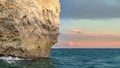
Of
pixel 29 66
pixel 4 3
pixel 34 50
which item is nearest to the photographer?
pixel 29 66

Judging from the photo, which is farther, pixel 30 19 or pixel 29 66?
pixel 30 19

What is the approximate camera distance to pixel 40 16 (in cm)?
5259

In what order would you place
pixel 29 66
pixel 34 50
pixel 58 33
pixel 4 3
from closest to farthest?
pixel 29 66 → pixel 4 3 → pixel 34 50 → pixel 58 33

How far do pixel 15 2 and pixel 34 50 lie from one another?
7571mm

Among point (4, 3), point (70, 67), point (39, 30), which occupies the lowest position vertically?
point (70, 67)

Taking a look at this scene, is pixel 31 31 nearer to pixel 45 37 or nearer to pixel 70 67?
pixel 45 37

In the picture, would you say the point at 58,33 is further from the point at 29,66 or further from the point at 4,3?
the point at 29,66

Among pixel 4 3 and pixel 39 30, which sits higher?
pixel 4 3

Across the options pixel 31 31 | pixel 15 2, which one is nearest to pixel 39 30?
pixel 31 31

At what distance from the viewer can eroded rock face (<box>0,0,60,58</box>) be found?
4819 centimetres

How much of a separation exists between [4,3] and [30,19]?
4.34 m

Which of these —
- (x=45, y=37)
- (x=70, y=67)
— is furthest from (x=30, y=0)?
(x=70, y=67)

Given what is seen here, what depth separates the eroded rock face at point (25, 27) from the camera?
158ft

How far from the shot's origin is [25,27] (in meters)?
49.7
